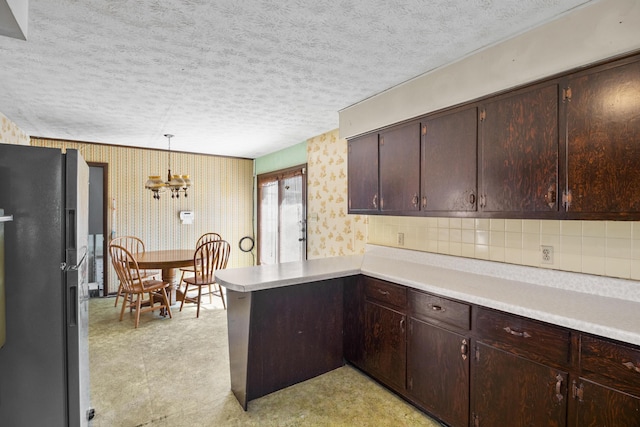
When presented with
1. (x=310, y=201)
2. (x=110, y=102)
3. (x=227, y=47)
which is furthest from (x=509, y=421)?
(x=110, y=102)

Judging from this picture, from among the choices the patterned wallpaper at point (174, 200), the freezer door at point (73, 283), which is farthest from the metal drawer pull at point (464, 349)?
the patterned wallpaper at point (174, 200)

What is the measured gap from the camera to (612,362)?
1359mm

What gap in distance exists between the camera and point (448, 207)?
2289mm

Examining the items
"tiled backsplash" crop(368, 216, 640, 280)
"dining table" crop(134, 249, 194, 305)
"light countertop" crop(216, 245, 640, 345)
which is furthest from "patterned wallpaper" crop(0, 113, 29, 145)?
"tiled backsplash" crop(368, 216, 640, 280)

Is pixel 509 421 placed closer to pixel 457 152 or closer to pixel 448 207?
pixel 448 207

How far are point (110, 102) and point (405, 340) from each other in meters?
3.20

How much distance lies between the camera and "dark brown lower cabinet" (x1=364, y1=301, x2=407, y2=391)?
2.34 metres

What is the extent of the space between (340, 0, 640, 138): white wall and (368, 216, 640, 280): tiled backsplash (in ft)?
2.92

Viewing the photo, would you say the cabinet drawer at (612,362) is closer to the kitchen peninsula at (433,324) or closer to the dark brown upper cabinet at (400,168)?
the kitchen peninsula at (433,324)

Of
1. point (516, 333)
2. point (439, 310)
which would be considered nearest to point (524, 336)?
point (516, 333)

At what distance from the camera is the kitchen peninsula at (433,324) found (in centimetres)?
145

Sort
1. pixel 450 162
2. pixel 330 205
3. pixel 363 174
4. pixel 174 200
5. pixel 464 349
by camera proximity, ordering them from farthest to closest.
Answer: pixel 174 200, pixel 330 205, pixel 363 174, pixel 450 162, pixel 464 349

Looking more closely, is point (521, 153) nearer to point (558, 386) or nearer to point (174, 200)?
point (558, 386)

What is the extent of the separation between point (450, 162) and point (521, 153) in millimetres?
470
